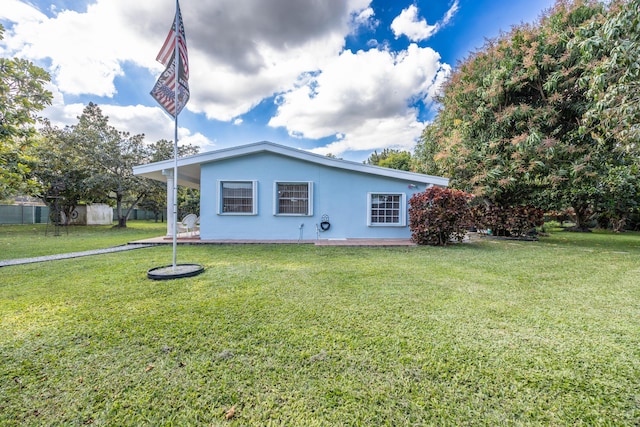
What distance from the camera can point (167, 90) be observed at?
15.9ft

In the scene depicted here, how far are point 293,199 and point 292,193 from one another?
0.22 m

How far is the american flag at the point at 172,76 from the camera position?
4.69 m

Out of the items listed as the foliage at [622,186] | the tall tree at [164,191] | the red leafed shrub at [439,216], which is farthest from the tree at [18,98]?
the foliage at [622,186]

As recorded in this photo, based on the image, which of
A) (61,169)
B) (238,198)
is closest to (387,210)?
(238,198)

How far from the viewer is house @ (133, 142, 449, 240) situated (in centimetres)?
918

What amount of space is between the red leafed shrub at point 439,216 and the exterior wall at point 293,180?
1.28 m

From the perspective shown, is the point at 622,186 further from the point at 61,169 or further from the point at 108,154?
the point at 61,169

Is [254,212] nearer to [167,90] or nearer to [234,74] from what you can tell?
[167,90]

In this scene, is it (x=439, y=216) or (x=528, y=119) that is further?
(x=528, y=119)

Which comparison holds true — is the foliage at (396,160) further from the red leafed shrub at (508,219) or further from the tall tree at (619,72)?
the tall tree at (619,72)

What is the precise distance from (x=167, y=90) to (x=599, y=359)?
22.1ft

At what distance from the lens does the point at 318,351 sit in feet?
7.28

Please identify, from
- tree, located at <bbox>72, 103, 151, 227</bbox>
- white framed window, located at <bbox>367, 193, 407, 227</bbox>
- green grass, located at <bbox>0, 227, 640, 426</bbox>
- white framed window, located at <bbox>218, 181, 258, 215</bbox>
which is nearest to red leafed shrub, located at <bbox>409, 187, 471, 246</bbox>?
white framed window, located at <bbox>367, 193, 407, 227</bbox>

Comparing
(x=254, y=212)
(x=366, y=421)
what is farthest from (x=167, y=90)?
(x=366, y=421)
